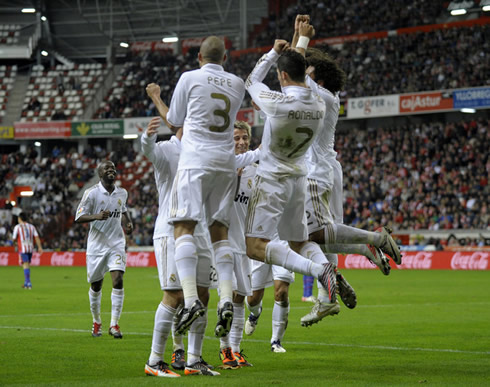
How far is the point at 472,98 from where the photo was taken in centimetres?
3966

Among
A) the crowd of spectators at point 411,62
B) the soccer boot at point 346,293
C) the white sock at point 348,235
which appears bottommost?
the soccer boot at point 346,293

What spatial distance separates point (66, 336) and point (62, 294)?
10.4 m

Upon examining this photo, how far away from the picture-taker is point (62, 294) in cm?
2369

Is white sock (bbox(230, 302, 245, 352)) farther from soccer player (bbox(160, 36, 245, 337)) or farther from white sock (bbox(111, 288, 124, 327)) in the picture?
white sock (bbox(111, 288, 124, 327))

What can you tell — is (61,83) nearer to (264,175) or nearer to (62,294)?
(62,294)

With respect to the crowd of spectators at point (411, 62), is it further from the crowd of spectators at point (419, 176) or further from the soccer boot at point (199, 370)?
the soccer boot at point (199, 370)

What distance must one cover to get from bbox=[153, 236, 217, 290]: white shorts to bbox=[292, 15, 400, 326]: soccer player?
4.07 feet

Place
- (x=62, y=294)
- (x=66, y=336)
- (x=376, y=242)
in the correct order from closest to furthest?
(x=376, y=242), (x=66, y=336), (x=62, y=294)

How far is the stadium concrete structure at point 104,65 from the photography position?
46.5 m

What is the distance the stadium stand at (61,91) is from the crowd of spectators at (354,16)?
11.6 meters

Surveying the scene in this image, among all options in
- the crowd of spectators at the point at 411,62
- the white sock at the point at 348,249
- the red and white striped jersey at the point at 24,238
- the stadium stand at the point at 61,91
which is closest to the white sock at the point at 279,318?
the white sock at the point at 348,249

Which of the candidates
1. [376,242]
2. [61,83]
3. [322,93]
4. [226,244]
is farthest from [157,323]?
[61,83]

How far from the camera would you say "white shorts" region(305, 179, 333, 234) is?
32.4ft

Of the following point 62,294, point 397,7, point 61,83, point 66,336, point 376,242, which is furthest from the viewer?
point 61,83
